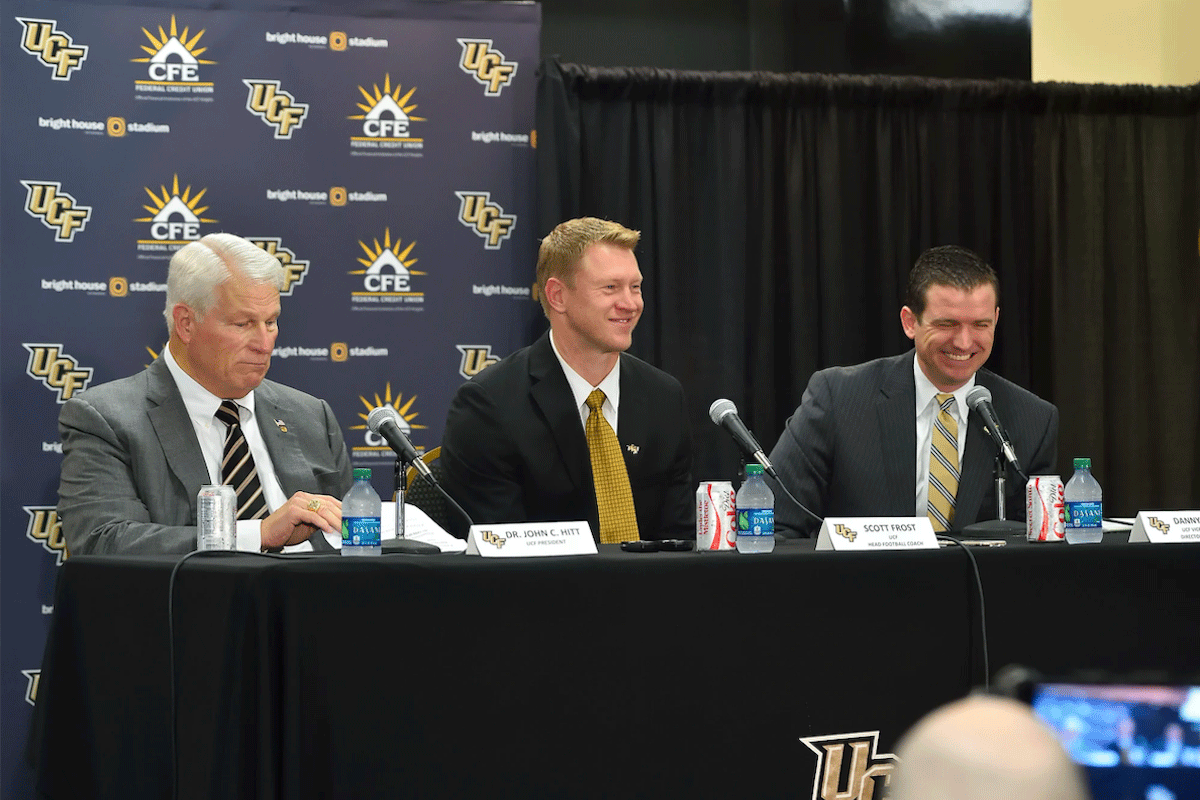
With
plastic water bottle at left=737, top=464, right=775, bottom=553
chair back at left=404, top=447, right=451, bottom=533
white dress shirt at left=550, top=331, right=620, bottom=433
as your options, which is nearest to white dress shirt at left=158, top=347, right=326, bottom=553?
chair back at left=404, top=447, right=451, bottom=533

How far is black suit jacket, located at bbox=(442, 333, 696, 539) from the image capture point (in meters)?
2.87

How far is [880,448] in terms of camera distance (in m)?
3.14

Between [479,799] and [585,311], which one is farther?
[585,311]

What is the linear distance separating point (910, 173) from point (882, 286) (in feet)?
1.63

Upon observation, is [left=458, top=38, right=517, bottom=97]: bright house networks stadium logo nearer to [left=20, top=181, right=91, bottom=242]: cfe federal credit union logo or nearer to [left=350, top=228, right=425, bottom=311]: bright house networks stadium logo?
[left=350, top=228, right=425, bottom=311]: bright house networks stadium logo

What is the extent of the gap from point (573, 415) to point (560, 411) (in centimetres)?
3

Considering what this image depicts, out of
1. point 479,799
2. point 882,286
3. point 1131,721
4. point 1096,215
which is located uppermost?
point 1096,215

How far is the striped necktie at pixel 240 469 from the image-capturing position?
9.29ft

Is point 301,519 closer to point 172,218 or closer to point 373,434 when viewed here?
point 373,434

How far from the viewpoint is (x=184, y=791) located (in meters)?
1.89

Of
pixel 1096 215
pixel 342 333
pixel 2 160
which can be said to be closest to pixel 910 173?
pixel 1096 215

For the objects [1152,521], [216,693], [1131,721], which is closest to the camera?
[1131,721]

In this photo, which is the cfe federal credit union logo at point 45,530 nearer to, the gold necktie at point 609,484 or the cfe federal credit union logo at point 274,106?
the cfe federal credit union logo at point 274,106

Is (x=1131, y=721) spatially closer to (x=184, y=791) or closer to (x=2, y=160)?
(x=184, y=791)
